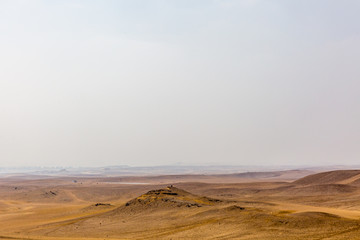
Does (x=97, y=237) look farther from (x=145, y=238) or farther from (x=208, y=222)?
(x=208, y=222)

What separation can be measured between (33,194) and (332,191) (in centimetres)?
5063

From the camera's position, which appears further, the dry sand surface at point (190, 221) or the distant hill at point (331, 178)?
the distant hill at point (331, 178)

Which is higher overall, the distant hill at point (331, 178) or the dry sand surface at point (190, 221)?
the distant hill at point (331, 178)

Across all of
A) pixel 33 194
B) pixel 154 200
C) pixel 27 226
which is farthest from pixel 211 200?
pixel 33 194

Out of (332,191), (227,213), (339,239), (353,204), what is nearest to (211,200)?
(227,213)

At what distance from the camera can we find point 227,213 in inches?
1236

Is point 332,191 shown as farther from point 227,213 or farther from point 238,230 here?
point 238,230

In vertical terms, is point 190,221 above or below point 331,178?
below

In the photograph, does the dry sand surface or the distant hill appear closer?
the dry sand surface

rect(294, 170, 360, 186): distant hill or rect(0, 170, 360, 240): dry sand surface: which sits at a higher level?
rect(294, 170, 360, 186): distant hill

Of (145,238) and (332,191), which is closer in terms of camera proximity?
(145,238)

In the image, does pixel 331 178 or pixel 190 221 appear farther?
pixel 331 178

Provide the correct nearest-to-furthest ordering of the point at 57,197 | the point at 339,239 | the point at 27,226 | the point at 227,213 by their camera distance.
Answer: the point at 339,239, the point at 227,213, the point at 27,226, the point at 57,197

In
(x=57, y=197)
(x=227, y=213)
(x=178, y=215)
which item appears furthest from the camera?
(x=57, y=197)
